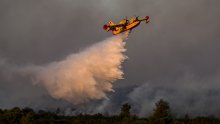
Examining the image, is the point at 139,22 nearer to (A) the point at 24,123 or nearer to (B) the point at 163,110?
(B) the point at 163,110

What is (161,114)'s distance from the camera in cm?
17038

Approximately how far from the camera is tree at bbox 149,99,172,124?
169750 mm

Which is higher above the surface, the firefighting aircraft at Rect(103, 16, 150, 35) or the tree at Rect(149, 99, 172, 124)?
the firefighting aircraft at Rect(103, 16, 150, 35)

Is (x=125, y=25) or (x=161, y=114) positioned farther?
(x=161, y=114)

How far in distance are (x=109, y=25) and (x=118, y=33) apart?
9.18m

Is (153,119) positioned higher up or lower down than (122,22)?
lower down

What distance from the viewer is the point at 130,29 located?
13175cm

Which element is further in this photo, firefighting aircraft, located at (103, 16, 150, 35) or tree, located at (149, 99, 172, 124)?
tree, located at (149, 99, 172, 124)

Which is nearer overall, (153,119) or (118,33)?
(118,33)

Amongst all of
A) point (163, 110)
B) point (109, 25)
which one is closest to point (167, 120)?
point (163, 110)

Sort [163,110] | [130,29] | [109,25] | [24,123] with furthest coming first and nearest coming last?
[24,123] → [163,110] → [109,25] → [130,29]

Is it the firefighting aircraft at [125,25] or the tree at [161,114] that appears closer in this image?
the firefighting aircraft at [125,25]

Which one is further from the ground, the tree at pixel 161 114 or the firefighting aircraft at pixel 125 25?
the firefighting aircraft at pixel 125 25

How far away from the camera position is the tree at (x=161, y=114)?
557 feet
